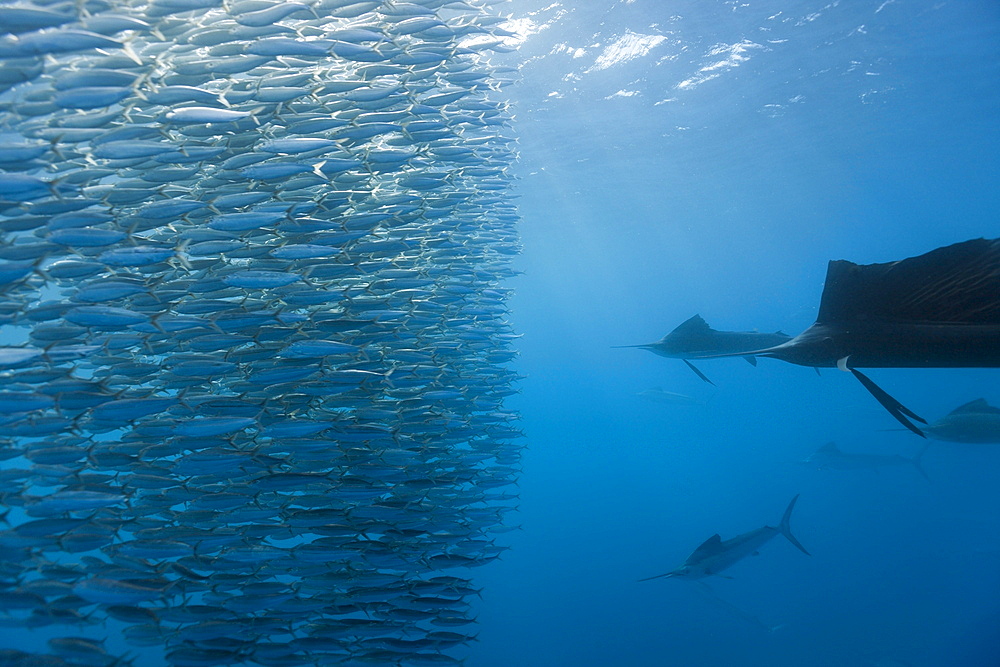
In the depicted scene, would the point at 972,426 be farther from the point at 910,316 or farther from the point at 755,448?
the point at 755,448

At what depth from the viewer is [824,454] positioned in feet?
41.6

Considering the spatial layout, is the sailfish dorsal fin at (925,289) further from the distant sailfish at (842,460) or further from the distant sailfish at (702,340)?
the distant sailfish at (842,460)

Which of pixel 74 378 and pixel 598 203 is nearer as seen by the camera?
pixel 74 378

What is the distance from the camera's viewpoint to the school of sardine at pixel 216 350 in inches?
155

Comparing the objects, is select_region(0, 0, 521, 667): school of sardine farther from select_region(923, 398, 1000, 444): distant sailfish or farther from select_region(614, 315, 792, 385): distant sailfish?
select_region(923, 398, 1000, 444): distant sailfish

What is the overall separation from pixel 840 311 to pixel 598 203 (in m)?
32.0

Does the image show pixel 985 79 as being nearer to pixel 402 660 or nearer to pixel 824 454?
pixel 824 454

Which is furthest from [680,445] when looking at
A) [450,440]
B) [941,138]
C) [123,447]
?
[123,447]

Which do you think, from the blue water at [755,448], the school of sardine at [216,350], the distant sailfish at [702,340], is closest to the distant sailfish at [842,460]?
the blue water at [755,448]

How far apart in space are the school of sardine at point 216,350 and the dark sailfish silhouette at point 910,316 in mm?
3645

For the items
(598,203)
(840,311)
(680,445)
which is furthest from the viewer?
(680,445)

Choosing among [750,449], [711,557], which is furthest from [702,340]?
[750,449]

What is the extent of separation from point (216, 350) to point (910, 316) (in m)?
5.20

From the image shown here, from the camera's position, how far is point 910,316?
1.85 m
